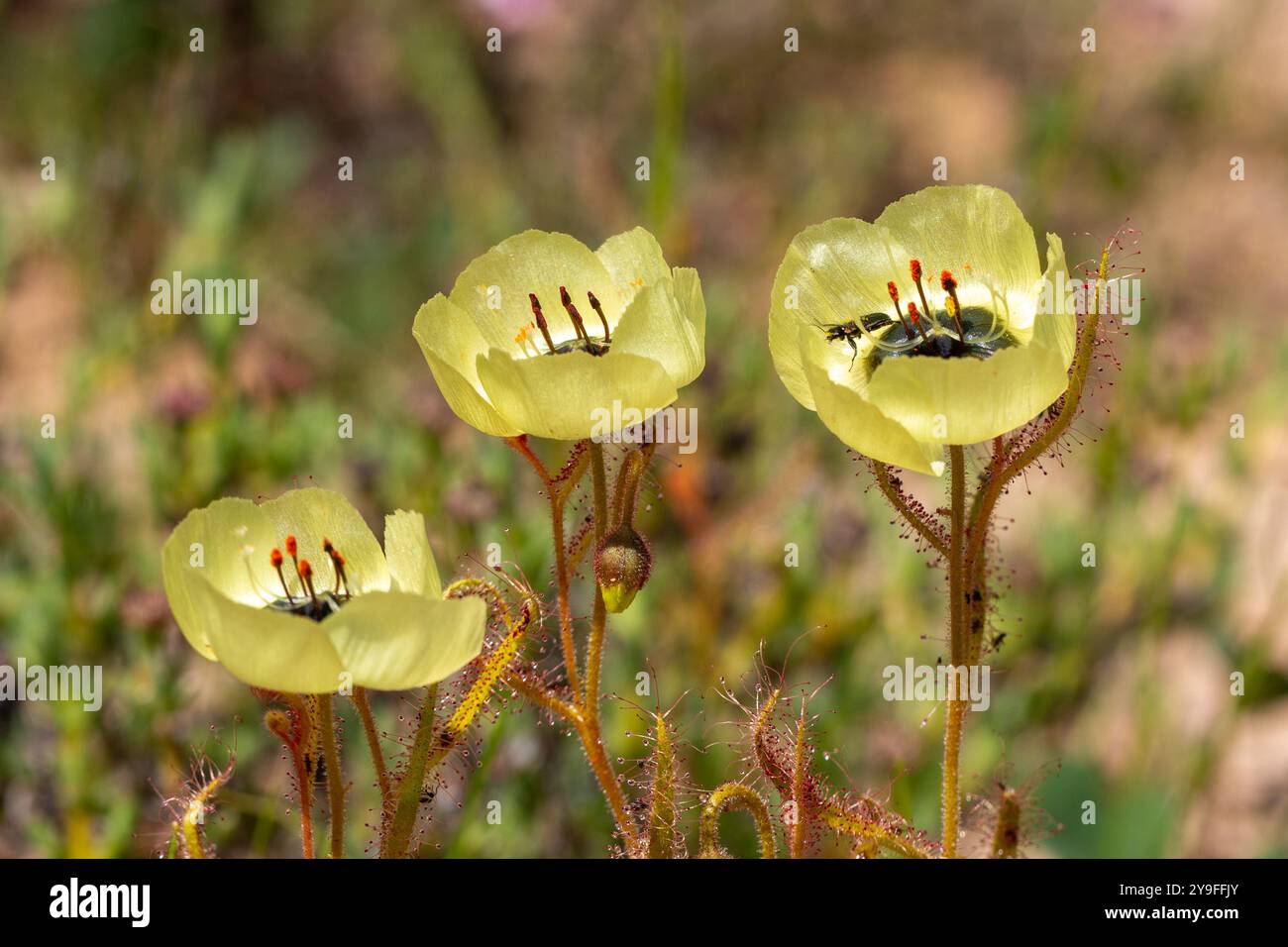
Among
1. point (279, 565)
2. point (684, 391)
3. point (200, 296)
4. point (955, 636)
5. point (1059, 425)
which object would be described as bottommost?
point (955, 636)

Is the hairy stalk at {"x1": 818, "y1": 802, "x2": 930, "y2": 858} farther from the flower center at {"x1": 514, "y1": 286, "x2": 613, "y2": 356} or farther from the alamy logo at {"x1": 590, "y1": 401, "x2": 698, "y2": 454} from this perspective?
the flower center at {"x1": 514, "y1": 286, "x2": 613, "y2": 356}

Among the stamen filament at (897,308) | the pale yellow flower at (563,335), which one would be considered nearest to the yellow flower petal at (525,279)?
the pale yellow flower at (563,335)

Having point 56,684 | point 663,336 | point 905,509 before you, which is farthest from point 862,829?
point 56,684

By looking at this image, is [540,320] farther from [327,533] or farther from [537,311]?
[327,533]

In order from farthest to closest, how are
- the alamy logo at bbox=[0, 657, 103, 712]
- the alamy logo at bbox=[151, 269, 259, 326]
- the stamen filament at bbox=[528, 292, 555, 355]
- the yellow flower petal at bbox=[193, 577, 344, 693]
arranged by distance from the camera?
the alamy logo at bbox=[151, 269, 259, 326]
the alamy logo at bbox=[0, 657, 103, 712]
the stamen filament at bbox=[528, 292, 555, 355]
the yellow flower petal at bbox=[193, 577, 344, 693]
